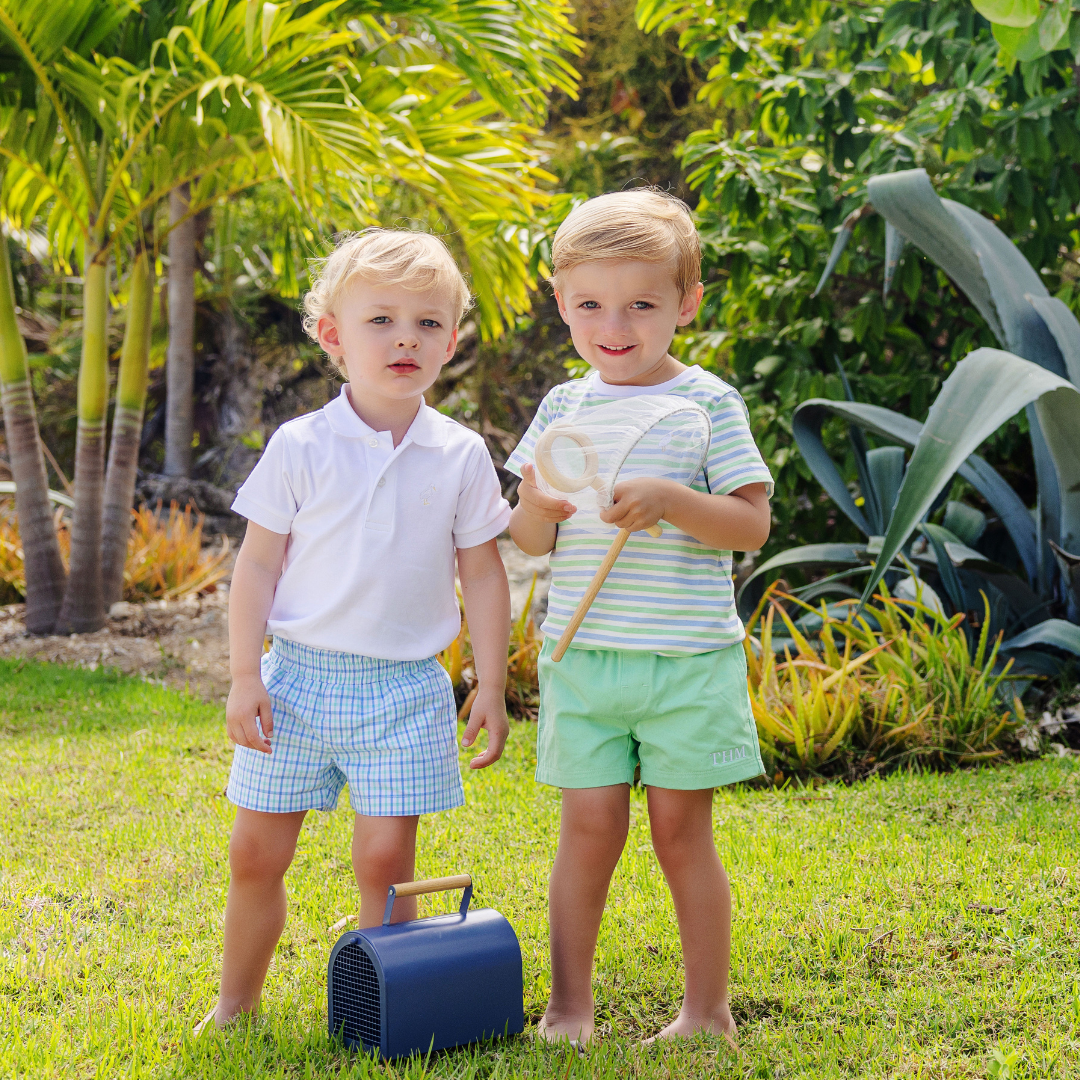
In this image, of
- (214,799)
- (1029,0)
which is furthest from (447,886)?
(1029,0)

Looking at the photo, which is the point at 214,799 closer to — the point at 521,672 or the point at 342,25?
the point at 521,672

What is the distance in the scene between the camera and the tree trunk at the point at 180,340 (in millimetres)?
7613

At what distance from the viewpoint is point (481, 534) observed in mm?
1914

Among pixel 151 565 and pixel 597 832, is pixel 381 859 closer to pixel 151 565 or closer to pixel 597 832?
pixel 597 832

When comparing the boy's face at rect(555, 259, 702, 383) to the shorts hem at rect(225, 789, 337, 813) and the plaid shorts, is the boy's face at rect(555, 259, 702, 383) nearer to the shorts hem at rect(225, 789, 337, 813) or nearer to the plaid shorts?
the plaid shorts

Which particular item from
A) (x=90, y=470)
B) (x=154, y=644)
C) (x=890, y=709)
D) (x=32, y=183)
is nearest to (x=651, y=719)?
(x=890, y=709)

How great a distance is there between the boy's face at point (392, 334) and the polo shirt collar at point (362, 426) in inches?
2.3

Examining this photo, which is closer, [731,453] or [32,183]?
[731,453]

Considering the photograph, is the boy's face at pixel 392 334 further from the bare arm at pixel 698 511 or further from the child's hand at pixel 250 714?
the child's hand at pixel 250 714

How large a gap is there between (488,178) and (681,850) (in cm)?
475

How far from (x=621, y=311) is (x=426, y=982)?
1114 millimetres

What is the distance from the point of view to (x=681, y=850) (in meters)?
1.82

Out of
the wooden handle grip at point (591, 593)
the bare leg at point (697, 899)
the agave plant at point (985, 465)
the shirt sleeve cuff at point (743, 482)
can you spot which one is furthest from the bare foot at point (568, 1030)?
the agave plant at point (985, 465)

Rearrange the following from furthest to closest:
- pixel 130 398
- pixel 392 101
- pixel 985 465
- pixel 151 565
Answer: pixel 151 565 → pixel 130 398 → pixel 392 101 → pixel 985 465
